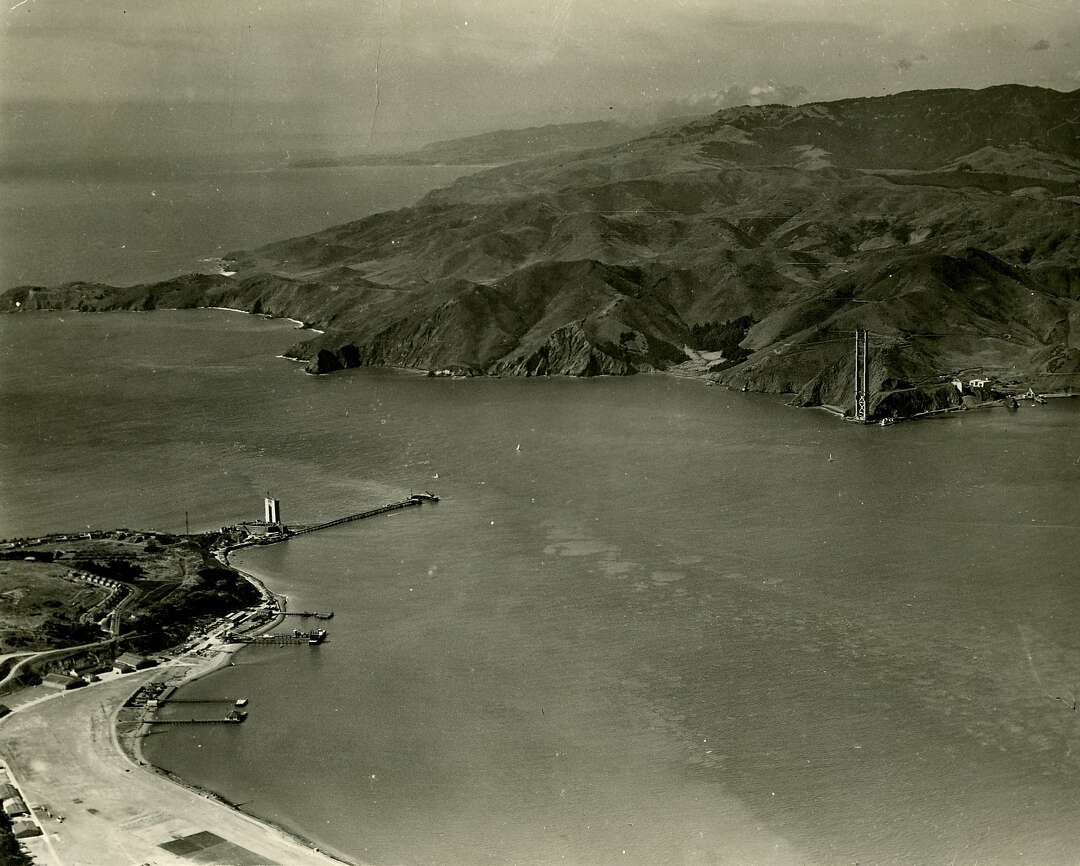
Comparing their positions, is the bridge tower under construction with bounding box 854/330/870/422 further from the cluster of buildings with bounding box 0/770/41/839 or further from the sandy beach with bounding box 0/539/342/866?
the cluster of buildings with bounding box 0/770/41/839

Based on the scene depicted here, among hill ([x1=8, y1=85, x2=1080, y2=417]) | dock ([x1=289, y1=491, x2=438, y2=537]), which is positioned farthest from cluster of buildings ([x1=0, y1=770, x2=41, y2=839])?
hill ([x1=8, y1=85, x2=1080, y2=417])

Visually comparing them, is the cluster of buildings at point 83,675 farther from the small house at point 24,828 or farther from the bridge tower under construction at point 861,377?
the bridge tower under construction at point 861,377

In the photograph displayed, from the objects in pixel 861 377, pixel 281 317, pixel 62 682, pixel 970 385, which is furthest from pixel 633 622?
pixel 281 317

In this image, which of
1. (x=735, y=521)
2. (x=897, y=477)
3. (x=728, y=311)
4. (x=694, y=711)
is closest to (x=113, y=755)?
(x=694, y=711)

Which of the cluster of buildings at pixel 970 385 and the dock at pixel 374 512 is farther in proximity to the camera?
the cluster of buildings at pixel 970 385

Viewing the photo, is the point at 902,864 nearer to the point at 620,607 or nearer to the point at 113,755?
the point at 620,607

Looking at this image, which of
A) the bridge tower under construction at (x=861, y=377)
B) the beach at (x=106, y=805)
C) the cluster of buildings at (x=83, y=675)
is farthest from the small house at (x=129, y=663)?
the bridge tower under construction at (x=861, y=377)
